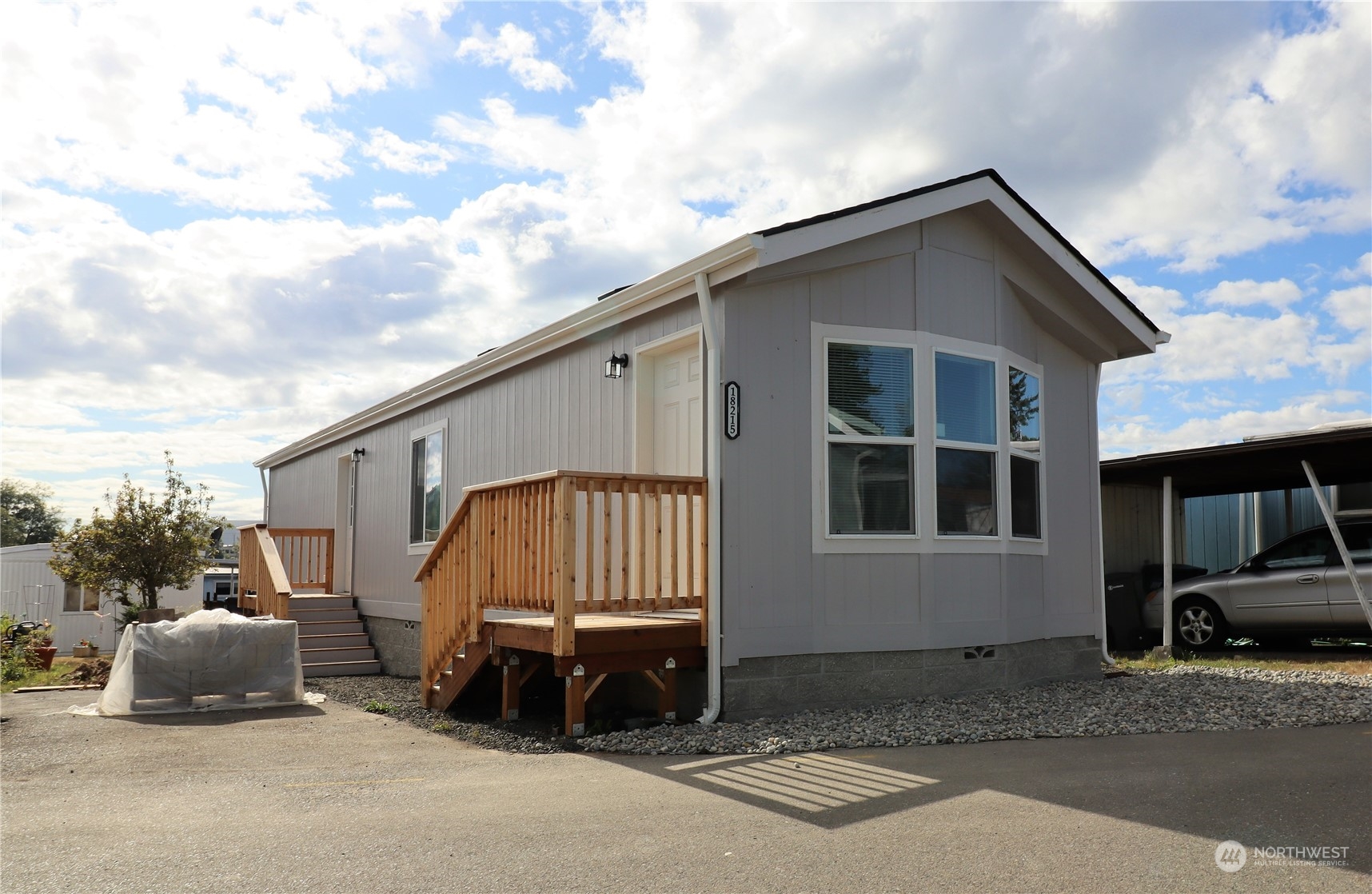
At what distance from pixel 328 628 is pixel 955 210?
9.83m

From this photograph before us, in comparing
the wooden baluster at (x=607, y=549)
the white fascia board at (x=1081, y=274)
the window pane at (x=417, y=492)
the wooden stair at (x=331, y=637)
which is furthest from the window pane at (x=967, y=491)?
the wooden stair at (x=331, y=637)

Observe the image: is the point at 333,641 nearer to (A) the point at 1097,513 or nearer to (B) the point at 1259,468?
(A) the point at 1097,513

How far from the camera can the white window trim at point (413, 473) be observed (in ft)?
39.4

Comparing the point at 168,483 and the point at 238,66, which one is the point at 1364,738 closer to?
the point at 238,66

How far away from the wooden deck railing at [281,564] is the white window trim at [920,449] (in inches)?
296

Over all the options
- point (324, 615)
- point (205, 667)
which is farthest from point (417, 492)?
point (205, 667)

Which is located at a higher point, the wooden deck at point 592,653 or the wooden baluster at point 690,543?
the wooden baluster at point 690,543

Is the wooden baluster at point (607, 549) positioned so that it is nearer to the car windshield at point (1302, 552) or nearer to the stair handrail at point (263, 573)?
the stair handrail at point (263, 573)

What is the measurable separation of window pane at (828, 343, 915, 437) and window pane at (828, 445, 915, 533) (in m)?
0.15

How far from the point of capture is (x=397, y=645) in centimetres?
1242

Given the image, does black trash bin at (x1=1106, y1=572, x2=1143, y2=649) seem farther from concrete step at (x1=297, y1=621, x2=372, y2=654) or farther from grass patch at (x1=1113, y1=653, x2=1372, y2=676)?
concrete step at (x1=297, y1=621, x2=372, y2=654)

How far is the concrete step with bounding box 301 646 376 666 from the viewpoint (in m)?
12.5

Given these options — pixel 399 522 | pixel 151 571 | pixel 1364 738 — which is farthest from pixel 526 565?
pixel 151 571

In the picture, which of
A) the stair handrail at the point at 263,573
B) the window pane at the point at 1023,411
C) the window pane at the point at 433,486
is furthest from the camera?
the stair handrail at the point at 263,573
